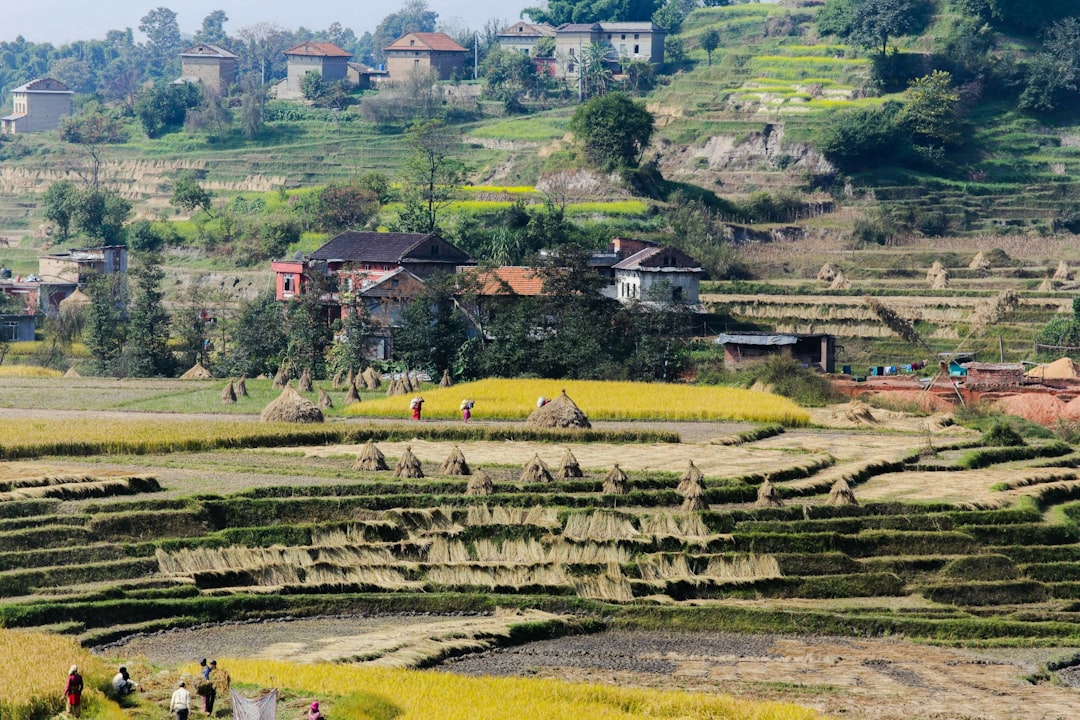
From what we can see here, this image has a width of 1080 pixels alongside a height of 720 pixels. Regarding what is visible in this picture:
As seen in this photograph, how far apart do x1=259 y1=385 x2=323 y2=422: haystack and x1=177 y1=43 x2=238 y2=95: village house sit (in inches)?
2594

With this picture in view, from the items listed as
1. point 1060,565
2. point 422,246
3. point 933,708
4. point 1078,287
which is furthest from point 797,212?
point 933,708

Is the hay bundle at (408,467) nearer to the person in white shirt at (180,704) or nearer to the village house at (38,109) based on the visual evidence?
the person in white shirt at (180,704)

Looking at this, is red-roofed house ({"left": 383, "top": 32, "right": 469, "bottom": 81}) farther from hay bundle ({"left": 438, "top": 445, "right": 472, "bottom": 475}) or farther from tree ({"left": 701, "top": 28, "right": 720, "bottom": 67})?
hay bundle ({"left": 438, "top": 445, "right": 472, "bottom": 475})

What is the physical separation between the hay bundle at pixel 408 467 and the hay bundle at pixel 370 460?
0.85 m

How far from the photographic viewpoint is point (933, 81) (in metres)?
86.1

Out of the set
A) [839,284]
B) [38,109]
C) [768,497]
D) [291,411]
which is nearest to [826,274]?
[839,284]

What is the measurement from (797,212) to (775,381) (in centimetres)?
2622

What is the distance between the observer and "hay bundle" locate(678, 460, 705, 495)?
37.4 metres

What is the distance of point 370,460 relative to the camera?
40219 mm

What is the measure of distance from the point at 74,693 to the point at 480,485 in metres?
15.0

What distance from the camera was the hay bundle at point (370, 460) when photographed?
132 feet

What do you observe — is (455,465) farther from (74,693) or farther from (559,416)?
(74,693)

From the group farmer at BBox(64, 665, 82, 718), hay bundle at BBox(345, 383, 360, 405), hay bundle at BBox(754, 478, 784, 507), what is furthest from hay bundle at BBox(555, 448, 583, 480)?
farmer at BBox(64, 665, 82, 718)

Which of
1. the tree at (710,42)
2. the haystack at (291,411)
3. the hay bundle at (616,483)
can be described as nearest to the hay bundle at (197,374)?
the haystack at (291,411)
